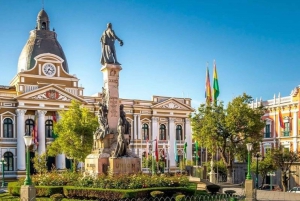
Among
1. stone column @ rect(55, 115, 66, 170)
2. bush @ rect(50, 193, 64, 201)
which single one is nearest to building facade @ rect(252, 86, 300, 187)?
stone column @ rect(55, 115, 66, 170)

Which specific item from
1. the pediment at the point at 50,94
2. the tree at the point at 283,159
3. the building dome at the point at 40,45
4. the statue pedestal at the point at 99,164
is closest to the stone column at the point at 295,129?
the tree at the point at 283,159

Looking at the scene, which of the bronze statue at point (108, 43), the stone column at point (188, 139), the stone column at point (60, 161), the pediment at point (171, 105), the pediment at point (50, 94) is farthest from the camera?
the stone column at point (188, 139)

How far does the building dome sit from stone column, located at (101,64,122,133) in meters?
33.6

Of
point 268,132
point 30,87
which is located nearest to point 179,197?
point 268,132

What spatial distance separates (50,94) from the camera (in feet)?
174

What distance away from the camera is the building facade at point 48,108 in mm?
51719

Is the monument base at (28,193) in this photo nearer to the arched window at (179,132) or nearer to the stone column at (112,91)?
A: the stone column at (112,91)

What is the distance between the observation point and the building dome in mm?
56688

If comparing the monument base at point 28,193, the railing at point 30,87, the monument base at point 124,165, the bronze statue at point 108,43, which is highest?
the bronze statue at point 108,43

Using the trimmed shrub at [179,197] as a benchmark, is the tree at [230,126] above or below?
above

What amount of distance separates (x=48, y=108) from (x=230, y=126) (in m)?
24.0

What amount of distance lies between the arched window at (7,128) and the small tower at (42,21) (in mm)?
14969

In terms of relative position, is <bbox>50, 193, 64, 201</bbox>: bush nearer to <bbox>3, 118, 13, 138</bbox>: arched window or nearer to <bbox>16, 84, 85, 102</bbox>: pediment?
<bbox>16, 84, 85, 102</bbox>: pediment

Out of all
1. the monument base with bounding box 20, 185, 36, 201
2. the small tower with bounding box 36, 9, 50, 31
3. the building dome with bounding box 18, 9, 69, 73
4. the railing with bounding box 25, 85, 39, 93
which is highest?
the small tower with bounding box 36, 9, 50, 31
